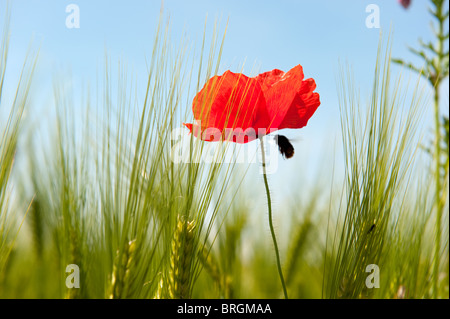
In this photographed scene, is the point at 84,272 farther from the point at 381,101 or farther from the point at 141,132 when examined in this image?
the point at 381,101

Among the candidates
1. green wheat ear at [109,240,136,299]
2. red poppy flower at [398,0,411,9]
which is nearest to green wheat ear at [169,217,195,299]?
green wheat ear at [109,240,136,299]

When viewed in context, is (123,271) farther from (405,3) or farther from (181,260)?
(405,3)

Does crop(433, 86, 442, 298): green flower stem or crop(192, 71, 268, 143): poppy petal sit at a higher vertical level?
crop(192, 71, 268, 143): poppy petal

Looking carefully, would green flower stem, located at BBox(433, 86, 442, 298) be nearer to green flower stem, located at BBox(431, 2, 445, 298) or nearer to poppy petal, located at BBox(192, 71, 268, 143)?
green flower stem, located at BBox(431, 2, 445, 298)

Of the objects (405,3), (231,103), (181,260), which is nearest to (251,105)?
(231,103)

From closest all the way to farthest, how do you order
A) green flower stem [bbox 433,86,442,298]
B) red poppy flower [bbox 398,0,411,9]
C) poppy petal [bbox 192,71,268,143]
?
poppy petal [bbox 192,71,268,143]
green flower stem [bbox 433,86,442,298]
red poppy flower [bbox 398,0,411,9]

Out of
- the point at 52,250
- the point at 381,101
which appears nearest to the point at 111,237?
the point at 381,101
